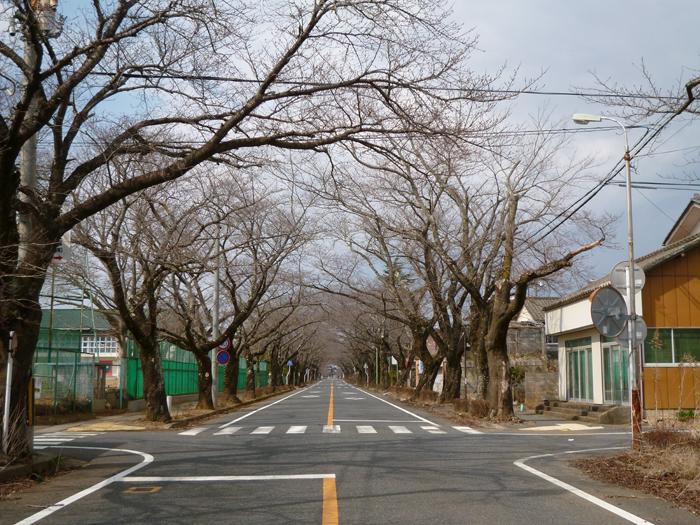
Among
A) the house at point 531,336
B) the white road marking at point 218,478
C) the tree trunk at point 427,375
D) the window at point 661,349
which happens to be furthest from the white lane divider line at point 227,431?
→ the house at point 531,336

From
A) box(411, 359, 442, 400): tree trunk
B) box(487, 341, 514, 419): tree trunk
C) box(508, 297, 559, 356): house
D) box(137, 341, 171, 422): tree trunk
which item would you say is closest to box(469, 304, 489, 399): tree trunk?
box(487, 341, 514, 419): tree trunk

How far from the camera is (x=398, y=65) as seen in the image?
11008 mm

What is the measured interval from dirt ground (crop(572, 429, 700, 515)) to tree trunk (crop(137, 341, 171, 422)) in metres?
14.7

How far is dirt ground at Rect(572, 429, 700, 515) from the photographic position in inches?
369

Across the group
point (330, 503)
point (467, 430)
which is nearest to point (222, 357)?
point (467, 430)

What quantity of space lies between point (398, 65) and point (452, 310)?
70.9 feet

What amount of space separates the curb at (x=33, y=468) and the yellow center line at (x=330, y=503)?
4.46m

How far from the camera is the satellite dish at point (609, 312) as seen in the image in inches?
506

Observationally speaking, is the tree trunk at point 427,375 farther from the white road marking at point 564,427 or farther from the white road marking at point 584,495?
the white road marking at point 584,495

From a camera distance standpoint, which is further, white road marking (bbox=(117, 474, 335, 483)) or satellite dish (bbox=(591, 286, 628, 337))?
satellite dish (bbox=(591, 286, 628, 337))

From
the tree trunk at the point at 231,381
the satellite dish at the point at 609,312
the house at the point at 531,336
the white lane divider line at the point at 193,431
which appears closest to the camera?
the satellite dish at the point at 609,312

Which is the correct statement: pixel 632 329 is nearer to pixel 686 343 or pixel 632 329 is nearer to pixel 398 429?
pixel 398 429

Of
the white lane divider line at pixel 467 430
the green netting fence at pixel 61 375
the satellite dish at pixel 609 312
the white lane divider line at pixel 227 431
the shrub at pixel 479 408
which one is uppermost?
the satellite dish at pixel 609 312

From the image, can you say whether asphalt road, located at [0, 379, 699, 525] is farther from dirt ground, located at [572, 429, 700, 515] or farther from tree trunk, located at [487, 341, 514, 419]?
tree trunk, located at [487, 341, 514, 419]
